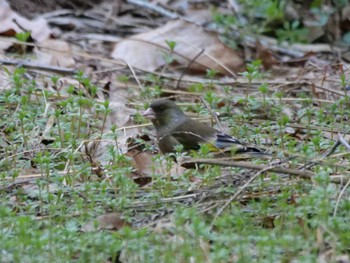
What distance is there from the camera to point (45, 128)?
6840 mm

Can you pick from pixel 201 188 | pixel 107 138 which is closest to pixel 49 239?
pixel 201 188

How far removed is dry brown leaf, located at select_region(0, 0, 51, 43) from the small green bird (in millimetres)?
2316

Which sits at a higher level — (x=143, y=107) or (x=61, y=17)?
(x=61, y=17)

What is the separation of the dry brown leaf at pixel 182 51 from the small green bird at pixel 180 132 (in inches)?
67.8

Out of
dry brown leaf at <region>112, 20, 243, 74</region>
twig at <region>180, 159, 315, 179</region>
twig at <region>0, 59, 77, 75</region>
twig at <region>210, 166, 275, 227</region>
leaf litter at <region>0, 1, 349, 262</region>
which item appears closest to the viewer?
twig at <region>210, 166, 275, 227</region>

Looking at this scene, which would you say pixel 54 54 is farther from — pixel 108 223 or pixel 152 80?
pixel 108 223

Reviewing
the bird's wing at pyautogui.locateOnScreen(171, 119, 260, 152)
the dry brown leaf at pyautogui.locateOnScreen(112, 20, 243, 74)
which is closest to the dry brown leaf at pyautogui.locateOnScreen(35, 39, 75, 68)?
the dry brown leaf at pyautogui.locateOnScreen(112, 20, 243, 74)

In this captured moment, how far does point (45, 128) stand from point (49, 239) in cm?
257

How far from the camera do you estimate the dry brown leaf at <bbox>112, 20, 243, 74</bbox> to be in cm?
Answer: 894

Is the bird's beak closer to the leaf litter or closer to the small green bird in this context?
the small green bird

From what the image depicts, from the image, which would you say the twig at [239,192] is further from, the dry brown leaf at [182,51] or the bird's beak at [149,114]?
the dry brown leaf at [182,51]

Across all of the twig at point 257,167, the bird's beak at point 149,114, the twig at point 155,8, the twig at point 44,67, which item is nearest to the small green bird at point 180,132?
the bird's beak at point 149,114

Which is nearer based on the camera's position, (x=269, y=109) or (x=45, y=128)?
(x=45, y=128)

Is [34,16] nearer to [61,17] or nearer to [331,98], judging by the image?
[61,17]
